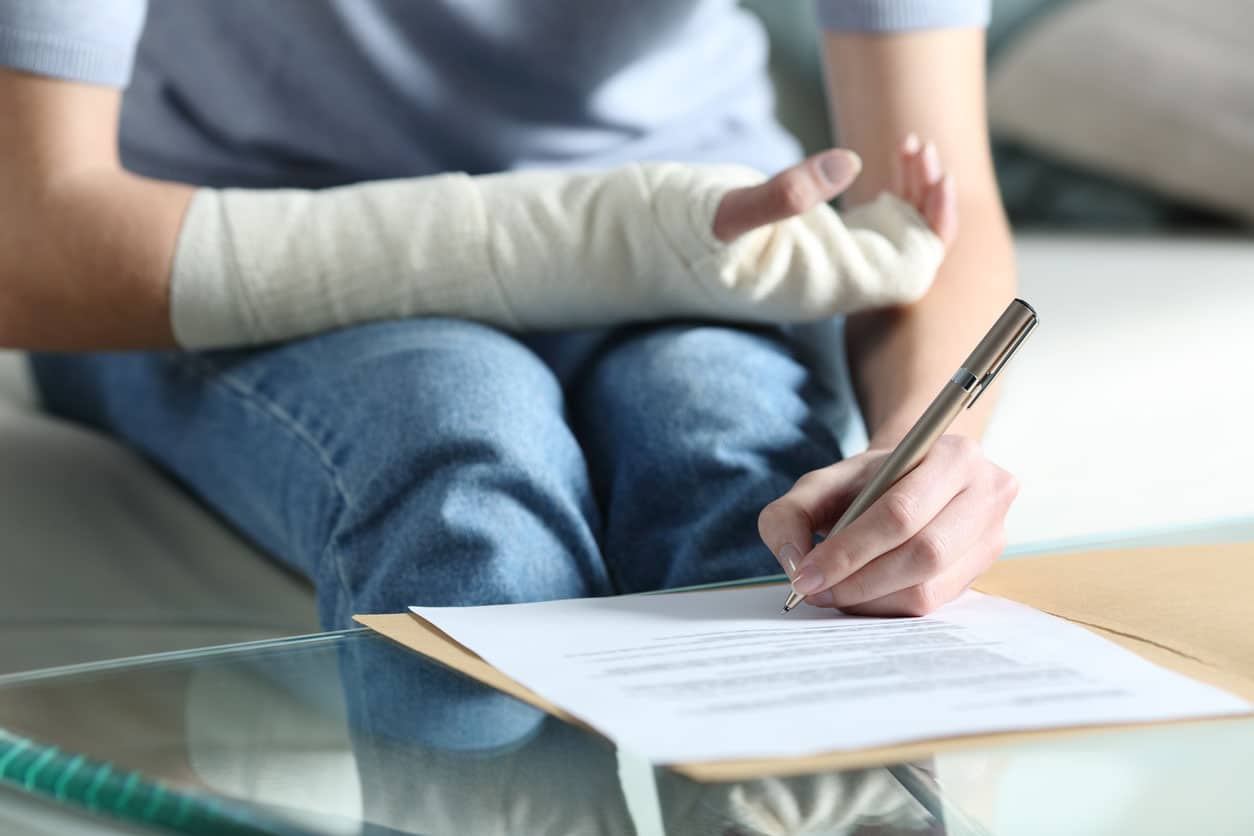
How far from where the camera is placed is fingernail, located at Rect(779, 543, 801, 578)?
0.51 metres

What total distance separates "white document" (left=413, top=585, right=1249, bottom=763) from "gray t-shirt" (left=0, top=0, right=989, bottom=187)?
0.39 meters

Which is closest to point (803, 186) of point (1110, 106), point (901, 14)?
point (901, 14)

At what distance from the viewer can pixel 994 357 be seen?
49cm

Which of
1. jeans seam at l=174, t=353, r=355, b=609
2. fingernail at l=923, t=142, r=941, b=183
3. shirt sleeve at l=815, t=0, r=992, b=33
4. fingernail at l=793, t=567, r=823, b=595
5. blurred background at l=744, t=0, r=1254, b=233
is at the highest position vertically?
shirt sleeve at l=815, t=0, r=992, b=33

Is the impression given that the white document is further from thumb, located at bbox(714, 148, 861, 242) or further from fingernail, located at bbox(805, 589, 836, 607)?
thumb, located at bbox(714, 148, 861, 242)

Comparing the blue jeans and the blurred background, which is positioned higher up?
the blue jeans

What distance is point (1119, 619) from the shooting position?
47 cm

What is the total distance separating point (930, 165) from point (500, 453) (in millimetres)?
285

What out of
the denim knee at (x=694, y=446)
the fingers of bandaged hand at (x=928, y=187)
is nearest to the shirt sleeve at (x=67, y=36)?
the denim knee at (x=694, y=446)

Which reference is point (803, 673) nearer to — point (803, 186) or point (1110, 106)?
point (803, 186)

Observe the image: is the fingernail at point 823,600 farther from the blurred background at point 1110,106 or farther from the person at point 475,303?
the blurred background at point 1110,106

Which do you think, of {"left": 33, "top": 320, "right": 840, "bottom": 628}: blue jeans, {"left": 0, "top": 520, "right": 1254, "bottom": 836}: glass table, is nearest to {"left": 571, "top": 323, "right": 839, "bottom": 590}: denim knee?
{"left": 33, "top": 320, "right": 840, "bottom": 628}: blue jeans

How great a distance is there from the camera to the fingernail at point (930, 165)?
0.73 metres

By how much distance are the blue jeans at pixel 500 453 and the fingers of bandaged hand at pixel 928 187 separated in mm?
100
